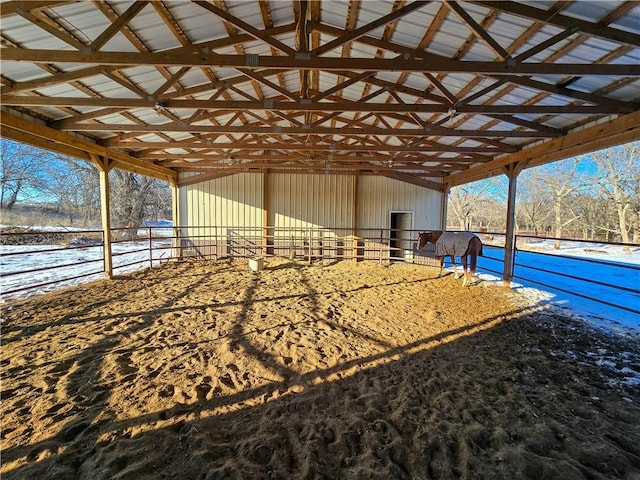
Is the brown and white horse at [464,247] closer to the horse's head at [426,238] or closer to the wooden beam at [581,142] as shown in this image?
the horse's head at [426,238]

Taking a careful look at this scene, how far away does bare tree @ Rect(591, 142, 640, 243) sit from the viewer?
14328mm

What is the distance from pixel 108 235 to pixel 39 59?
4.68m

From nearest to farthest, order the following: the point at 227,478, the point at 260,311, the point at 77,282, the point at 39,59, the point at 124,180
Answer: the point at 227,478 → the point at 39,59 → the point at 260,311 → the point at 77,282 → the point at 124,180

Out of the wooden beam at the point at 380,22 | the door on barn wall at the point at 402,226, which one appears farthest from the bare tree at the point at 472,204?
the wooden beam at the point at 380,22

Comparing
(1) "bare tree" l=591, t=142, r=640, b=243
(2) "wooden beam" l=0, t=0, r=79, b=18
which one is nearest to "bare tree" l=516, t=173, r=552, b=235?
(1) "bare tree" l=591, t=142, r=640, b=243

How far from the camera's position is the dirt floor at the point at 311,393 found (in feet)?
5.49

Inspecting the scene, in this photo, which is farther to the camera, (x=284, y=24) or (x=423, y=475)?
(x=284, y=24)

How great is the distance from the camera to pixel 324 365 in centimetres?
278

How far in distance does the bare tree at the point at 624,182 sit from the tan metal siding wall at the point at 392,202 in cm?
1243

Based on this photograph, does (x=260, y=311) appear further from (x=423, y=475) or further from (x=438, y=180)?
(x=438, y=180)

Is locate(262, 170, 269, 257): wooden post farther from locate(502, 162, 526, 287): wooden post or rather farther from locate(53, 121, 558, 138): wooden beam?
locate(502, 162, 526, 287): wooden post

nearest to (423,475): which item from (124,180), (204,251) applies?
(204,251)

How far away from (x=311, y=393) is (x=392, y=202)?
8486mm

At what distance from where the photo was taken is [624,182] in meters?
14.6
